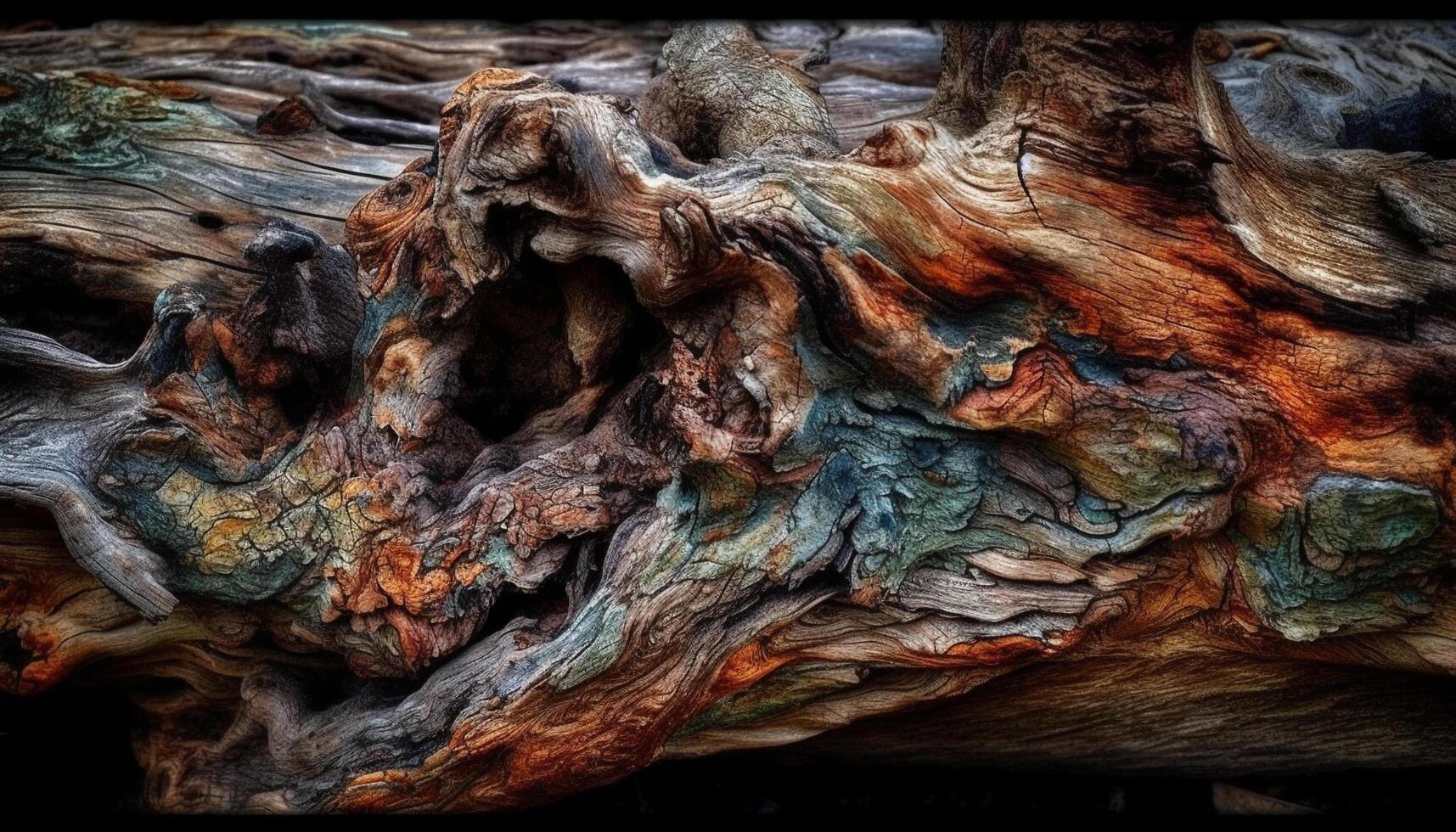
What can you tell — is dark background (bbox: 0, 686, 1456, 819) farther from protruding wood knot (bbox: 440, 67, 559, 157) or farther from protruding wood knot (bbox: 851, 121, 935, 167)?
protruding wood knot (bbox: 440, 67, 559, 157)

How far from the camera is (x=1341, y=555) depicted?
262cm

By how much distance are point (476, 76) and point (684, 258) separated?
35.0 inches

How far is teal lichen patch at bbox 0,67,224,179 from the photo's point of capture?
12.5 ft

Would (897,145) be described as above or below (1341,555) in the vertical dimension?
above

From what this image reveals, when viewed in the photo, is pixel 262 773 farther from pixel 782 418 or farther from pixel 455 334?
pixel 782 418

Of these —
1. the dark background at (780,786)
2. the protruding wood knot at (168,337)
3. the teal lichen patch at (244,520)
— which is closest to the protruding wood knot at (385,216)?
the protruding wood knot at (168,337)

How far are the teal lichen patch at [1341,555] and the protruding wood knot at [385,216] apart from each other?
232 cm

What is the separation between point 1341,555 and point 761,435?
4.61ft

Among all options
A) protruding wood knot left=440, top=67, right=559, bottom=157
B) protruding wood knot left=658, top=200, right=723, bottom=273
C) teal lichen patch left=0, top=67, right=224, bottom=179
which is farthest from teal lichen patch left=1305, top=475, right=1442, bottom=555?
teal lichen patch left=0, top=67, right=224, bottom=179

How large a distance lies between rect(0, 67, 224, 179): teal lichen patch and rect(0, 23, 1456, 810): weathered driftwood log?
3.52 feet

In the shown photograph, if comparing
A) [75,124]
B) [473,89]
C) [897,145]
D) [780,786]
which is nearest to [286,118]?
[75,124]

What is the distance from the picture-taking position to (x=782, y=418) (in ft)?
8.72

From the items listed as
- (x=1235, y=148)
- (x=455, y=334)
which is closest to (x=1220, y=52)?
(x=1235, y=148)

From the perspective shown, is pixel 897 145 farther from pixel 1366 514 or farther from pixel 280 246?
pixel 280 246
